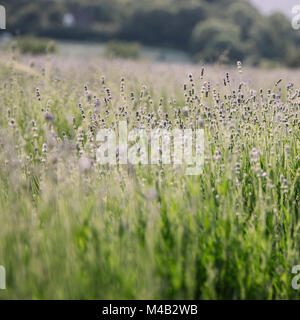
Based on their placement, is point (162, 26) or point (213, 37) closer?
point (213, 37)

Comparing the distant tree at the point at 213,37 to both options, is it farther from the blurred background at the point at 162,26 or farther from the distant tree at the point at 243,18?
the distant tree at the point at 243,18

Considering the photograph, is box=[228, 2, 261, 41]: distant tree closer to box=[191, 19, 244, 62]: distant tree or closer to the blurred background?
the blurred background

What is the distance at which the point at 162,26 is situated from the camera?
39.1m

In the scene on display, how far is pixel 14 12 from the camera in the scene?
35.0 m

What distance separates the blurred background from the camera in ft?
108

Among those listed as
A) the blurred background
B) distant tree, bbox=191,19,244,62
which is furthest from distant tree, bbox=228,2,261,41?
distant tree, bbox=191,19,244,62

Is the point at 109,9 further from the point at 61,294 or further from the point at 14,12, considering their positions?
the point at 61,294

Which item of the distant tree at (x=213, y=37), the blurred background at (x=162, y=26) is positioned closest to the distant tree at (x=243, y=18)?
the blurred background at (x=162, y=26)

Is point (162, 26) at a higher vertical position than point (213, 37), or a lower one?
higher

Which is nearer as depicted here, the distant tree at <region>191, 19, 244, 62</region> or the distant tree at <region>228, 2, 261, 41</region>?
the distant tree at <region>191, 19, 244, 62</region>

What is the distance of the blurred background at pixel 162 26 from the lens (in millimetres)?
33062

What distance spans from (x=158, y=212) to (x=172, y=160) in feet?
2.38

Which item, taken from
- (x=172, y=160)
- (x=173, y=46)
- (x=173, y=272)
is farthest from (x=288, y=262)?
(x=173, y=46)

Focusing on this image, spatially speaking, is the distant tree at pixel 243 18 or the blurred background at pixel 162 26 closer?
the blurred background at pixel 162 26
